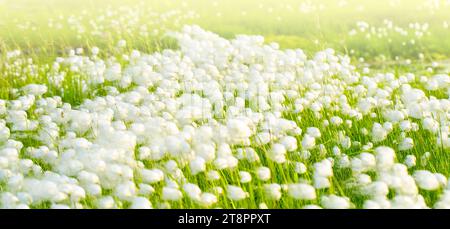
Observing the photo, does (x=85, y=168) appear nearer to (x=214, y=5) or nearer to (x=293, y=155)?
(x=293, y=155)

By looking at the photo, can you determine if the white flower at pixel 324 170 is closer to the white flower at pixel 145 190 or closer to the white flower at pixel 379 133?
the white flower at pixel 145 190

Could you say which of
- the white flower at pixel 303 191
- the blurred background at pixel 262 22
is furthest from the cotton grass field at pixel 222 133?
the blurred background at pixel 262 22

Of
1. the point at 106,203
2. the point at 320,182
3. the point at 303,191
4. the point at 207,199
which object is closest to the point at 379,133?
the point at 320,182

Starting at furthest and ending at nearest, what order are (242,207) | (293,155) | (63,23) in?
1. (63,23)
2. (293,155)
3. (242,207)

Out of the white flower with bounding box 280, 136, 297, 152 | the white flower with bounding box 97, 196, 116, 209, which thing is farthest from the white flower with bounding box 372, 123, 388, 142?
the white flower with bounding box 97, 196, 116, 209
